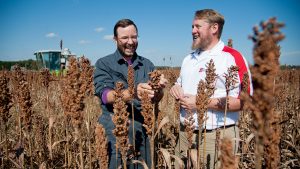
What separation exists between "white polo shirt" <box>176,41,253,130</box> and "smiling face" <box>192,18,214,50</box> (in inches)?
4.0

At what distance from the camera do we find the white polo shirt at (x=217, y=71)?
9.96ft

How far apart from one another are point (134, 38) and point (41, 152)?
201 cm

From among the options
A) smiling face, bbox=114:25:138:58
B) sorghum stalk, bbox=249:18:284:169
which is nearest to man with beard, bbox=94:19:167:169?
smiling face, bbox=114:25:138:58

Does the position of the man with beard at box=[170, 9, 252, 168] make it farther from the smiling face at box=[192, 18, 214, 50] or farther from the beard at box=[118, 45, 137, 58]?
the beard at box=[118, 45, 137, 58]

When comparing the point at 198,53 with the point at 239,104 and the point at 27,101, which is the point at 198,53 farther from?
the point at 27,101

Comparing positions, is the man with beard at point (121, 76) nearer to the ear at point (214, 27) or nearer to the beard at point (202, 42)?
the beard at point (202, 42)

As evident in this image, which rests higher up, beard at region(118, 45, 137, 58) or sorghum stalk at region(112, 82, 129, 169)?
beard at region(118, 45, 137, 58)

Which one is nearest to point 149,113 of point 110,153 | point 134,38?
point 110,153

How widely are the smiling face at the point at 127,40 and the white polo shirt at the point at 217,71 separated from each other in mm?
776

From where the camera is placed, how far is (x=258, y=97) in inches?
42.3

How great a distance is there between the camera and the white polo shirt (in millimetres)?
3035

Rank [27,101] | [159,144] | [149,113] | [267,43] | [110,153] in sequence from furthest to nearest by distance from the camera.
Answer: [159,144], [110,153], [27,101], [149,113], [267,43]

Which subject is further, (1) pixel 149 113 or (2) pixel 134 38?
(2) pixel 134 38

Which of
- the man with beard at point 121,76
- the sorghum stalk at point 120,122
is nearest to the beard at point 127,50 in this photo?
the man with beard at point 121,76
